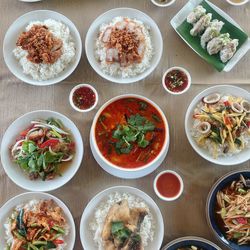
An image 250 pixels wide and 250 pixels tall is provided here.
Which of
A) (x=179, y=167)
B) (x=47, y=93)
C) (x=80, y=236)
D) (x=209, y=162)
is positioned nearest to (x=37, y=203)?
(x=80, y=236)

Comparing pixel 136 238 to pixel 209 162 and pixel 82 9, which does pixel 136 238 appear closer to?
pixel 209 162

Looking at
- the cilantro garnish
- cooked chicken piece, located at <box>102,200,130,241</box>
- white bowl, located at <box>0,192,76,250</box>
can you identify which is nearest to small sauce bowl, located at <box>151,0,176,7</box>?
the cilantro garnish

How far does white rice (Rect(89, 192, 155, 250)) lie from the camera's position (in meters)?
2.82

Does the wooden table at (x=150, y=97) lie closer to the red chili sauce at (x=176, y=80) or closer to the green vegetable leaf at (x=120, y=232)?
the red chili sauce at (x=176, y=80)

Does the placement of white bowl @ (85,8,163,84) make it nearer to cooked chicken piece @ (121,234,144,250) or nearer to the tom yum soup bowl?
the tom yum soup bowl

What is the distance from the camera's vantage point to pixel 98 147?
281 cm

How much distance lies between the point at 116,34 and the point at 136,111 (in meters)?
0.56

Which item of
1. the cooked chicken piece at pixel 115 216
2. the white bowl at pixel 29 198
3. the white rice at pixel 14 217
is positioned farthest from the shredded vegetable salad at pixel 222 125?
the white rice at pixel 14 217

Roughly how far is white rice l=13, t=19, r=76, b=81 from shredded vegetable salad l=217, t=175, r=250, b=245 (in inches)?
56.1

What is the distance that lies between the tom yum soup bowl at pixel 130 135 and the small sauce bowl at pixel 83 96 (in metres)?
0.19

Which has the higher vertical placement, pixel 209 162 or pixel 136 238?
pixel 209 162

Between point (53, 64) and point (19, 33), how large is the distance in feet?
1.20

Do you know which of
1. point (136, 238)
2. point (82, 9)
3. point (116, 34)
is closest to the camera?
point (136, 238)

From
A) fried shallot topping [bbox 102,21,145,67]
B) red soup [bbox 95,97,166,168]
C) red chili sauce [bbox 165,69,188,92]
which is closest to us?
red soup [bbox 95,97,166,168]
